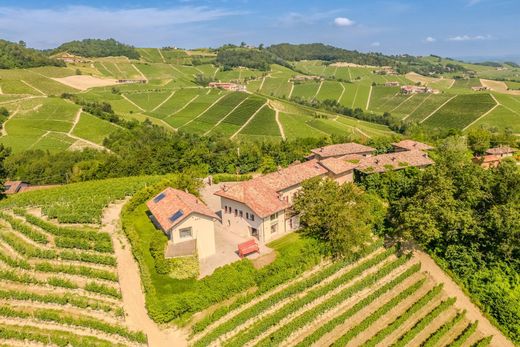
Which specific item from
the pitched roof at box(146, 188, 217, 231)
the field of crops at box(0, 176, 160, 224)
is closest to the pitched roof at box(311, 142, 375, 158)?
the field of crops at box(0, 176, 160, 224)

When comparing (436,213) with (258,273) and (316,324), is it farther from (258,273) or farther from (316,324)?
(258,273)

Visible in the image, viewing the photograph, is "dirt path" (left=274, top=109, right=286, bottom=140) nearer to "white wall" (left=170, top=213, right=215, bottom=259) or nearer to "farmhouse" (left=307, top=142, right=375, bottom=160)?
"farmhouse" (left=307, top=142, right=375, bottom=160)

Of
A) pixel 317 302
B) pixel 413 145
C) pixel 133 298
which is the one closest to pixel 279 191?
pixel 317 302

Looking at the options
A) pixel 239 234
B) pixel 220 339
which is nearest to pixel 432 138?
pixel 239 234

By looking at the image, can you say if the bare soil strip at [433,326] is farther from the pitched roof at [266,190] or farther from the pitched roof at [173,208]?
the pitched roof at [173,208]

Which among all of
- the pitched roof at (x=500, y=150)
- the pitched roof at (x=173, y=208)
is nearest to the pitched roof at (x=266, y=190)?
the pitched roof at (x=173, y=208)
